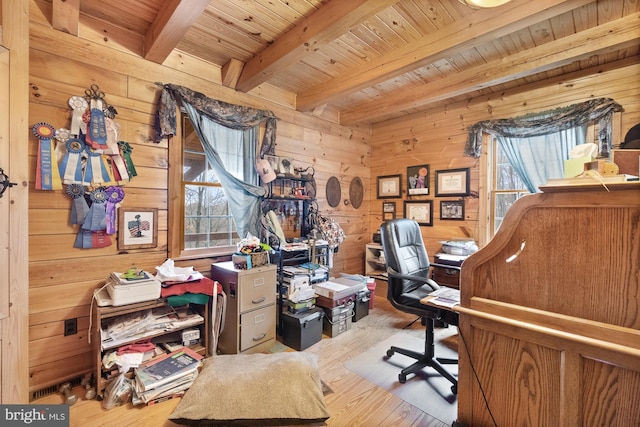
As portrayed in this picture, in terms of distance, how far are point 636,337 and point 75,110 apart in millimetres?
3147

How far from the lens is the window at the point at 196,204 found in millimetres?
2436

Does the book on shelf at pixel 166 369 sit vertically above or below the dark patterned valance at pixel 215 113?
below

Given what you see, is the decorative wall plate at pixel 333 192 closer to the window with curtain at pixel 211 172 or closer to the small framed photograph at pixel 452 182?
the window with curtain at pixel 211 172

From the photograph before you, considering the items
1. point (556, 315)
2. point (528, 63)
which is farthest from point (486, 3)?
point (556, 315)

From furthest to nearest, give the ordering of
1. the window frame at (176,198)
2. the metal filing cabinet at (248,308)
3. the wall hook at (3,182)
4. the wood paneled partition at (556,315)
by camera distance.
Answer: the window frame at (176,198)
the metal filing cabinet at (248,308)
the wall hook at (3,182)
the wood paneled partition at (556,315)

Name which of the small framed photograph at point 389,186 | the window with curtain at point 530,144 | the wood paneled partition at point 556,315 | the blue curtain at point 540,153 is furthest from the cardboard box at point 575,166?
the small framed photograph at point 389,186

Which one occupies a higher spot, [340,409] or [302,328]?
[302,328]

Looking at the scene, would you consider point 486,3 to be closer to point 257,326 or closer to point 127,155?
point 127,155

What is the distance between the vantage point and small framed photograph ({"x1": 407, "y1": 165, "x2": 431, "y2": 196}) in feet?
12.6

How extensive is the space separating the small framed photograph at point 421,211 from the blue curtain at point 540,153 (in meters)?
1.07

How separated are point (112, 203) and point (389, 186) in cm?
336

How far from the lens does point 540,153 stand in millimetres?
2986

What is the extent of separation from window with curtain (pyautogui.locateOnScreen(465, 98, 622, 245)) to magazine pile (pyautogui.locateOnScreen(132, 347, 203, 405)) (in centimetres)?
332

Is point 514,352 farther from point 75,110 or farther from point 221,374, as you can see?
point 75,110
